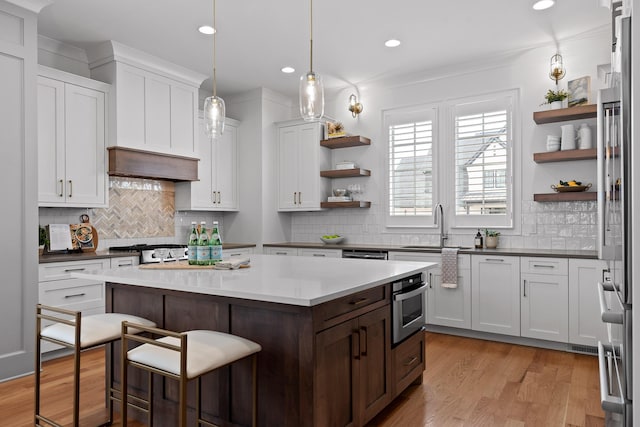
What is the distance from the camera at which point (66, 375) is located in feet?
11.3

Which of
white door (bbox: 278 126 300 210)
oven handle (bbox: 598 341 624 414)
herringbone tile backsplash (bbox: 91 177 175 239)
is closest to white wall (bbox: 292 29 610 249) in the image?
white door (bbox: 278 126 300 210)

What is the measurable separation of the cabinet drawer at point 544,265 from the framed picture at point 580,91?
1537 millimetres

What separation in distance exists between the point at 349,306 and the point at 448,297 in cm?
257

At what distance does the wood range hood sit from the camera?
4430 millimetres

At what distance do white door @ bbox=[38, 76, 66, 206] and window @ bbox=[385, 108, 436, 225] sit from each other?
3.61m

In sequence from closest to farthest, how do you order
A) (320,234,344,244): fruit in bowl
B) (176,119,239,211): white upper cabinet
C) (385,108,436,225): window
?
(385,108,436,225): window → (176,119,239,211): white upper cabinet → (320,234,344,244): fruit in bowl

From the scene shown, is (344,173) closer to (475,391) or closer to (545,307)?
(545,307)

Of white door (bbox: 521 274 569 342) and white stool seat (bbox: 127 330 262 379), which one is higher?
white stool seat (bbox: 127 330 262 379)

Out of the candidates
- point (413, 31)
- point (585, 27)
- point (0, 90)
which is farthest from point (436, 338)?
point (0, 90)

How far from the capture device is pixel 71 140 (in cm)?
417

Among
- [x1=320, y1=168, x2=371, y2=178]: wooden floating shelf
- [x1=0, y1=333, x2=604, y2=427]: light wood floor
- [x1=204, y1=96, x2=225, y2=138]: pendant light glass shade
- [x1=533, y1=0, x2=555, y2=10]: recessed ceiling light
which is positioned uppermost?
[x1=533, y1=0, x2=555, y2=10]: recessed ceiling light

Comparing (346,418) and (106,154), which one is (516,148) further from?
(106,154)

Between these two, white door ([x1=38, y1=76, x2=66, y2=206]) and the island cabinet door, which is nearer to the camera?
the island cabinet door

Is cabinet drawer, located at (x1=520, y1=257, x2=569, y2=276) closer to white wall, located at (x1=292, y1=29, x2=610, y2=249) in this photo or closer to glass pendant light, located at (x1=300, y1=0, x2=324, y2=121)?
white wall, located at (x1=292, y1=29, x2=610, y2=249)
